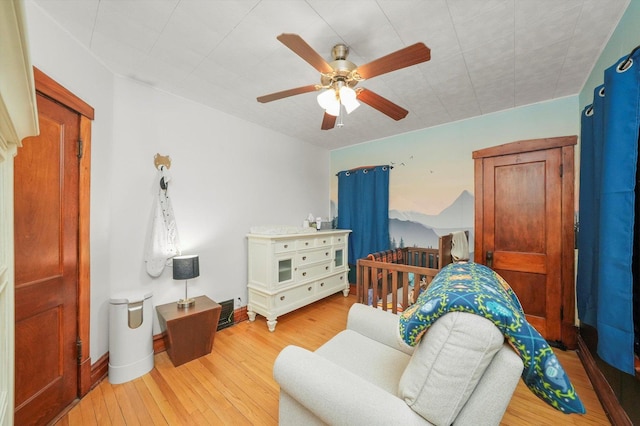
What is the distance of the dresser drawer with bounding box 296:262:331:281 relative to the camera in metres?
3.12

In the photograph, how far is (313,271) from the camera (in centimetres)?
332

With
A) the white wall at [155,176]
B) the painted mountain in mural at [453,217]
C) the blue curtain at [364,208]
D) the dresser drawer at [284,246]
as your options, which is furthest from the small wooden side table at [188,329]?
the painted mountain in mural at [453,217]

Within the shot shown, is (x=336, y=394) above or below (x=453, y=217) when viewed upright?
below

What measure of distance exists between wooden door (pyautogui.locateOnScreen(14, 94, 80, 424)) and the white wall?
0.59 feet

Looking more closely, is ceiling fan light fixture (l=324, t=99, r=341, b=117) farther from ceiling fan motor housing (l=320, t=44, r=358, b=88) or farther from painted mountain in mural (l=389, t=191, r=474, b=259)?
painted mountain in mural (l=389, t=191, r=474, b=259)

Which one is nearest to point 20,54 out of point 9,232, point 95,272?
point 9,232

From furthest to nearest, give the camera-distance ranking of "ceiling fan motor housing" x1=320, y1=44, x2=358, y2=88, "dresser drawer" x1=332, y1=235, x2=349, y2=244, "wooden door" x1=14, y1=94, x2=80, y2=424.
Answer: "dresser drawer" x1=332, y1=235, x2=349, y2=244 → "ceiling fan motor housing" x1=320, y1=44, x2=358, y2=88 → "wooden door" x1=14, y1=94, x2=80, y2=424

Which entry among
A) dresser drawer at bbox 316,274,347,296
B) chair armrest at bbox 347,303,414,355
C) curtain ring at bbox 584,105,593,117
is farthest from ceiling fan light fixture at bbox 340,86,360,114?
dresser drawer at bbox 316,274,347,296

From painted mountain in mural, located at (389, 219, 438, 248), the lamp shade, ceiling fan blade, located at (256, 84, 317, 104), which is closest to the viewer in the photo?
ceiling fan blade, located at (256, 84, 317, 104)

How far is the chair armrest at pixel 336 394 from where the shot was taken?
89 centimetres

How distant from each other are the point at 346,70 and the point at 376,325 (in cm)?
168

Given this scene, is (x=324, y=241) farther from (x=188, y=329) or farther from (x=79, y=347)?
(x=79, y=347)

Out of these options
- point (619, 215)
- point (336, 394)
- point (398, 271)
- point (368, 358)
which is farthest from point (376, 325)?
point (619, 215)

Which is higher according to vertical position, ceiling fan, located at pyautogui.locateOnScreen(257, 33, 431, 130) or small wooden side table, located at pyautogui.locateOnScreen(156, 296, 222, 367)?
ceiling fan, located at pyautogui.locateOnScreen(257, 33, 431, 130)
